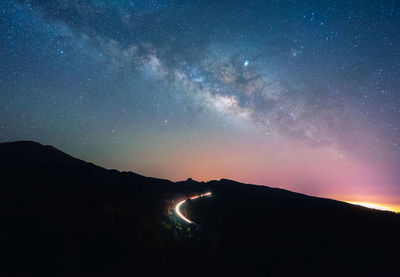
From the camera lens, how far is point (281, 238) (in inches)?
396

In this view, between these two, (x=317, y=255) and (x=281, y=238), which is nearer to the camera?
(x=317, y=255)

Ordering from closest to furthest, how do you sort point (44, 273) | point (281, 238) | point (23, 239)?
point (44, 273), point (23, 239), point (281, 238)

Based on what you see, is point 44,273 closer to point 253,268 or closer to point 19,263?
point 19,263

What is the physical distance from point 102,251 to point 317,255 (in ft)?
25.1

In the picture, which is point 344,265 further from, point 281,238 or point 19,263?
point 19,263

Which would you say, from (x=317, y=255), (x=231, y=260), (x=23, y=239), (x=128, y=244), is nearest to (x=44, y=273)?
(x=23, y=239)

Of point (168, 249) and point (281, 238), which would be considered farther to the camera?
point (281, 238)

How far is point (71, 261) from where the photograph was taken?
510 centimetres

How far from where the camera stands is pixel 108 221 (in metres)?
8.55

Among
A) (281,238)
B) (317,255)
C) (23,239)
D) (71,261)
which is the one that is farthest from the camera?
(281,238)

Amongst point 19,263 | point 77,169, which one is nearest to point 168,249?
point 19,263

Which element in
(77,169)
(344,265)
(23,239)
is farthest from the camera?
(77,169)

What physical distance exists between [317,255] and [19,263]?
30.7 ft

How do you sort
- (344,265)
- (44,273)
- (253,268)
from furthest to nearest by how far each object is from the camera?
1. (344,265)
2. (253,268)
3. (44,273)
